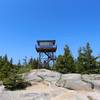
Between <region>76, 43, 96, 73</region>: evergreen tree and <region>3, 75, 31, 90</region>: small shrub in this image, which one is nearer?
<region>3, 75, 31, 90</region>: small shrub

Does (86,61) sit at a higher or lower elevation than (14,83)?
higher

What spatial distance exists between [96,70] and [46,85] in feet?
36.3

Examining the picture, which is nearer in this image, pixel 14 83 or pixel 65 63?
pixel 14 83

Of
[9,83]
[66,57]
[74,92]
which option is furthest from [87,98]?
[66,57]

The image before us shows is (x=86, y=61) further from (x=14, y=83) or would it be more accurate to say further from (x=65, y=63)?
(x=14, y=83)

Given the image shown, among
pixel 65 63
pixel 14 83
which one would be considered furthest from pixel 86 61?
pixel 14 83

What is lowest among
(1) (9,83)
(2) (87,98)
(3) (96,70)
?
(2) (87,98)

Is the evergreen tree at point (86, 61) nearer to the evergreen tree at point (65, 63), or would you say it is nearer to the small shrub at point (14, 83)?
the evergreen tree at point (65, 63)

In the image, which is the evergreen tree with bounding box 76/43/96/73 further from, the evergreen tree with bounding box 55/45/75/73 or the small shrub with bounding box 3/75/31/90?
the small shrub with bounding box 3/75/31/90

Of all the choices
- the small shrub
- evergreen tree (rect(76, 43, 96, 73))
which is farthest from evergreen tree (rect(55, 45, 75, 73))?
the small shrub

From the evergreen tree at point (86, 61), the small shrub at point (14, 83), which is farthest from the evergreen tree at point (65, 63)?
the small shrub at point (14, 83)

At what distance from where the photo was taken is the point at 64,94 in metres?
19.7

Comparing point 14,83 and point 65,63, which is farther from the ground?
point 65,63

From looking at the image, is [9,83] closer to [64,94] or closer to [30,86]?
[30,86]
